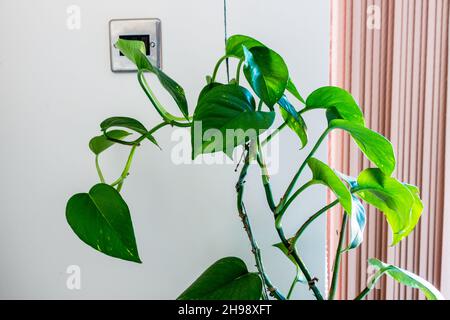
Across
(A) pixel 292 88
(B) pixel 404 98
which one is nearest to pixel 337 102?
(A) pixel 292 88

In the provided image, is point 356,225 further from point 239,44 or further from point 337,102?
point 239,44

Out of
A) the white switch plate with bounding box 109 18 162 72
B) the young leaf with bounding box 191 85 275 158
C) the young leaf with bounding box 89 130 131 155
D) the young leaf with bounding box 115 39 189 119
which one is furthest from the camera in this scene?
the white switch plate with bounding box 109 18 162 72

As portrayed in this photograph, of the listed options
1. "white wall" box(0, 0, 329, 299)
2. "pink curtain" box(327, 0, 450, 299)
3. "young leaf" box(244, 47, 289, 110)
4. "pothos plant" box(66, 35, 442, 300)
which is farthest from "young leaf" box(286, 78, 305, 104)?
"pink curtain" box(327, 0, 450, 299)

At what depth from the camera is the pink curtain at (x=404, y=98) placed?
0.96m

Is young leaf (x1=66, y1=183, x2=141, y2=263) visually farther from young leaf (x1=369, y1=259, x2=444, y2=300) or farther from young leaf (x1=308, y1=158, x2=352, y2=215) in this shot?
young leaf (x1=369, y1=259, x2=444, y2=300)

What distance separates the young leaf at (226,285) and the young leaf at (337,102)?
0.26 metres

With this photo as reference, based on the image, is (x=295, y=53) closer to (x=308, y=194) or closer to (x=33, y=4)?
(x=308, y=194)

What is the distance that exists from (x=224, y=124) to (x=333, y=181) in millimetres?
181

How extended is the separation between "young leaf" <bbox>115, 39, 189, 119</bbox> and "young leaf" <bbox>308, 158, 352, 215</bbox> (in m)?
0.19

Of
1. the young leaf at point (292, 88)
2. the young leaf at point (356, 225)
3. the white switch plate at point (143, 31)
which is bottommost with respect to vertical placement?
the young leaf at point (356, 225)

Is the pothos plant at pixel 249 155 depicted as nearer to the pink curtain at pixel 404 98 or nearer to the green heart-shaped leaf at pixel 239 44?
the green heart-shaped leaf at pixel 239 44

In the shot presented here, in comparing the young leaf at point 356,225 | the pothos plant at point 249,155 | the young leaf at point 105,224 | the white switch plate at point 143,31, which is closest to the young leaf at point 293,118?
the pothos plant at point 249,155

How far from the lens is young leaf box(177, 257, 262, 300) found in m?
0.60
